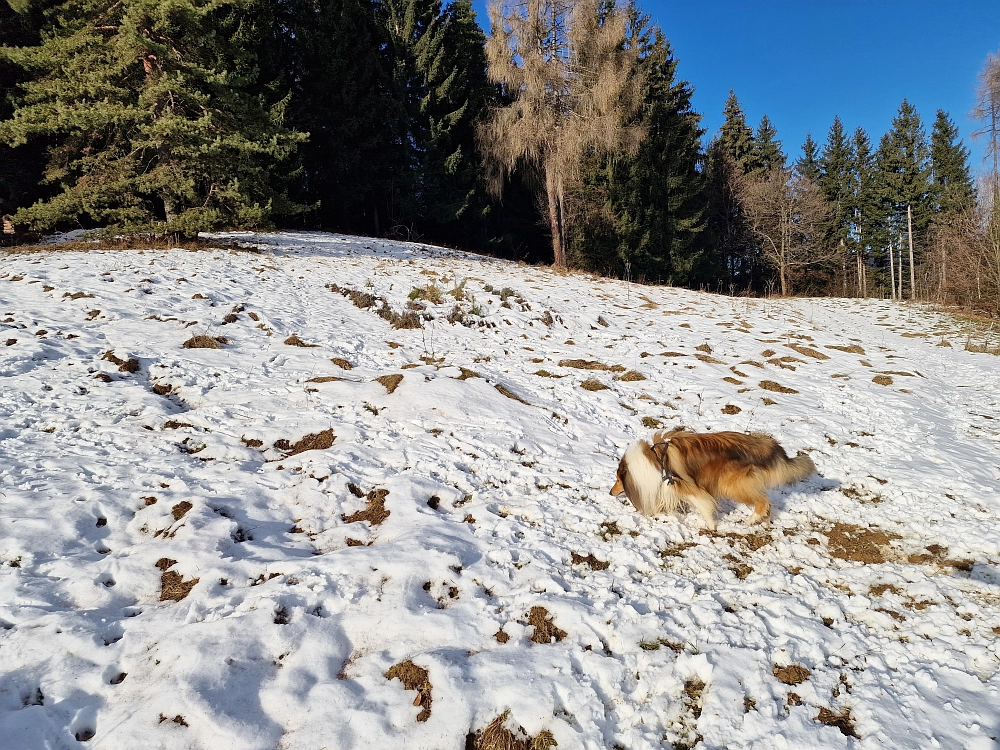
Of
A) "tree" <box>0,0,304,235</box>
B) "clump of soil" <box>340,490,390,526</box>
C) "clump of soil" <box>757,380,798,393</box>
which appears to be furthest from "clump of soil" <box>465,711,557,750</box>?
"tree" <box>0,0,304,235</box>

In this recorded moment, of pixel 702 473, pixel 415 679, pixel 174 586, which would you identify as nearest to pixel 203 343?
pixel 174 586

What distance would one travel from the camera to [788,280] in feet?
106

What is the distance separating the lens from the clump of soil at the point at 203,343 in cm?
702

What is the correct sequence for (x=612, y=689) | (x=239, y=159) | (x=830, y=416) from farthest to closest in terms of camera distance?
(x=239, y=159) < (x=830, y=416) < (x=612, y=689)

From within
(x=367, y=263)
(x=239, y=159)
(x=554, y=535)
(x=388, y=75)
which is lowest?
(x=554, y=535)

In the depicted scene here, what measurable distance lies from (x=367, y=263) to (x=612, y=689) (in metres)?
14.6

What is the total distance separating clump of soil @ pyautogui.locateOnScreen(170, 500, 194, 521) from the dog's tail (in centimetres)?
491

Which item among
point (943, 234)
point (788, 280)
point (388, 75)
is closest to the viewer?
point (943, 234)

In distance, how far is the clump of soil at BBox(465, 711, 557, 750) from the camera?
2127 millimetres

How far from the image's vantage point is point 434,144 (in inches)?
945

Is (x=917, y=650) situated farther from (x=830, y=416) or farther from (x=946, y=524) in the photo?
(x=830, y=416)

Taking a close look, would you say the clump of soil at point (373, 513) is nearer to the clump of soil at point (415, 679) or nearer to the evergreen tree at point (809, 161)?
the clump of soil at point (415, 679)

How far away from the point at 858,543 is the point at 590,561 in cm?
229

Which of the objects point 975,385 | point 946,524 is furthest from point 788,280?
point 946,524
